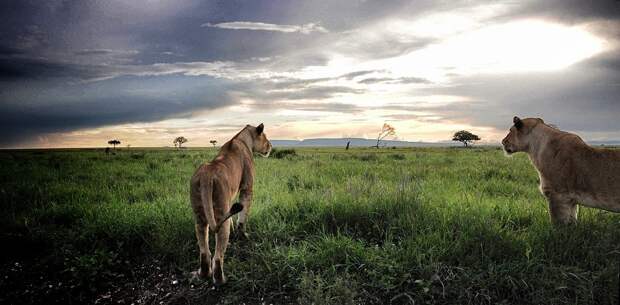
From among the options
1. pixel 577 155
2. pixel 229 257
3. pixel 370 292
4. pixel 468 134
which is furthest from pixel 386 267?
pixel 468 134

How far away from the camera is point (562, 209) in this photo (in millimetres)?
4871

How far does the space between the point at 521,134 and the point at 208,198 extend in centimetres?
524

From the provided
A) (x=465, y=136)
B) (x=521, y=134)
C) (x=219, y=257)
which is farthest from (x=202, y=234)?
(x=465, y=136)

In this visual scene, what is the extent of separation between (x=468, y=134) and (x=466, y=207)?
87210 mm

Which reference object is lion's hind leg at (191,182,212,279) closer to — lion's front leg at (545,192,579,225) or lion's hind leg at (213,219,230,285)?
lion's hind leg at (213,219,230,285)

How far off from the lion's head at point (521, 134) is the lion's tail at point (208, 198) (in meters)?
5.10

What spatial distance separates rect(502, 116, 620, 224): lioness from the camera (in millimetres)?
4551

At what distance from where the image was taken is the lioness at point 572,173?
4.55 m

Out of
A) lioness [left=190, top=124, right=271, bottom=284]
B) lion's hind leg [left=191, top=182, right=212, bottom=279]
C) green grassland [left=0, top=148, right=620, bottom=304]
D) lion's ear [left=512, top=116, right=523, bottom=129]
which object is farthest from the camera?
lion's ear [left=512, top=116, right=523, bottom=129]

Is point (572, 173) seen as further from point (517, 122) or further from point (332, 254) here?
point (332, 254)

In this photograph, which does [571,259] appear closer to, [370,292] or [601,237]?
[601,237]

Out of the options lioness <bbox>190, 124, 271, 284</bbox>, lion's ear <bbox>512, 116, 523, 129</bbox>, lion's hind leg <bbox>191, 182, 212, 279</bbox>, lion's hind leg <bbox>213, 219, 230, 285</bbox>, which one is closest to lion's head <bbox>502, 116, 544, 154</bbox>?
lion's ear <bbox>512, 116, 523, 129</bbox>

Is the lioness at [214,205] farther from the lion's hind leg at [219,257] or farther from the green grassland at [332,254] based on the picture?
the green grassland at [332,254]

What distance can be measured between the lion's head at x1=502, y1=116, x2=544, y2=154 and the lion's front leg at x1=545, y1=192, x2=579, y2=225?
1.15m
